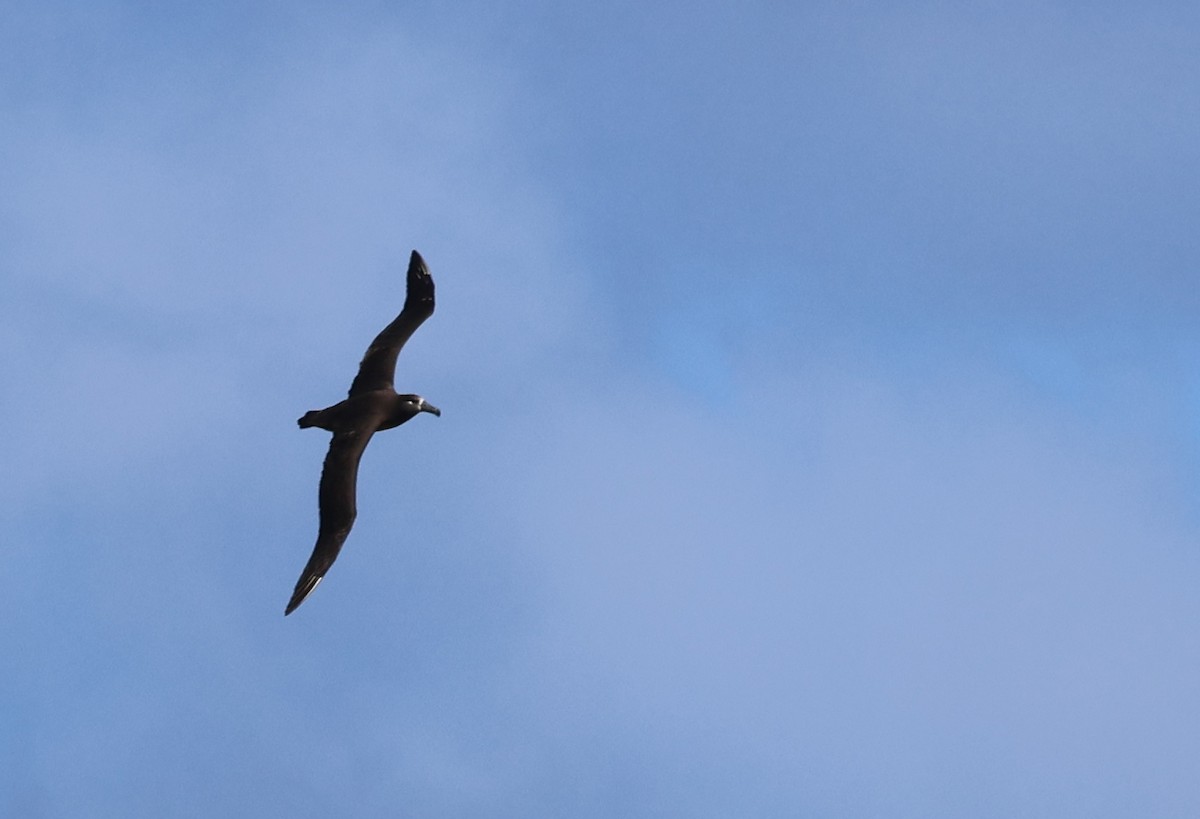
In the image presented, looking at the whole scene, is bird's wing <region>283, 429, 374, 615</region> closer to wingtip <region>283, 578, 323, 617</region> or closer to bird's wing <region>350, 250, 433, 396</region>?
wingtip <region>283, 578, 323, 617</region>

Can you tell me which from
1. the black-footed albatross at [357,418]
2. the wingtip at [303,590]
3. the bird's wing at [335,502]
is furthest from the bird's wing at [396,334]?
the wingtip at [303,590]

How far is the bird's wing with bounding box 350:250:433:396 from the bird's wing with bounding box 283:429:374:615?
2020 mm

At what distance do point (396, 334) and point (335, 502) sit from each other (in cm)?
487

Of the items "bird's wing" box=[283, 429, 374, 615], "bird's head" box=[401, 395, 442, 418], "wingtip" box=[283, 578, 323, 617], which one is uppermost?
"bird's head" box=[401, 395, 442, 418]

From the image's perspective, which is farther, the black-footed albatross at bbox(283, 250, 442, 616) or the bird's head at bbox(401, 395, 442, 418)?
the bird's head at bbox(401, 395, 442, 418)

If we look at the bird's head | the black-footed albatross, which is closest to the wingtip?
the black-footed albatross

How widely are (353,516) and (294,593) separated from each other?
231 cm

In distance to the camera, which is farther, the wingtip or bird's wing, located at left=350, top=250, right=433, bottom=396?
bird's wing, located at left=350, top=250, right=433, bottom=396

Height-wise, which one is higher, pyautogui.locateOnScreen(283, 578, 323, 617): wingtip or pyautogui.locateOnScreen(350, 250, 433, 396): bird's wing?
pyautogui.locateOnScreen(350, 250, 433, 396): bird's wing

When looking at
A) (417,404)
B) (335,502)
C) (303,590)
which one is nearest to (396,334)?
(417,404)

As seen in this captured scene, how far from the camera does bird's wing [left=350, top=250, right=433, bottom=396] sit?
41.0 metres

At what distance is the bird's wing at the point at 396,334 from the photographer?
4097cm

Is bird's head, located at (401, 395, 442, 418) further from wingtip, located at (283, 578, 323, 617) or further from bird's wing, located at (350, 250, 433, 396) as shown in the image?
wingtip, located at (283, 578, 323, 617)

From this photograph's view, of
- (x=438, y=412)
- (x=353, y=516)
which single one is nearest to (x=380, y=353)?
(x=438, y=412)
